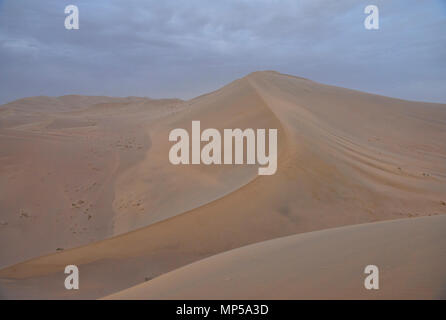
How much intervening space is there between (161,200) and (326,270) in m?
5.54

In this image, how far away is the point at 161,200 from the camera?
8172 mm

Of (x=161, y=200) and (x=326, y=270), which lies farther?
(x=161, y=200)

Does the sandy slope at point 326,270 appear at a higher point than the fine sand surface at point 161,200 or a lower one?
lower

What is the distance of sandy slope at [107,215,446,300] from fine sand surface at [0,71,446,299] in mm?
155

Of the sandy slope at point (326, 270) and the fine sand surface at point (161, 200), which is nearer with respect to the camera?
the sandy slope at point (326, 270)

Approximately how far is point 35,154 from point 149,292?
8707mm

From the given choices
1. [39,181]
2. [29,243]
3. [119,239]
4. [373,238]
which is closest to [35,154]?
[39,181]

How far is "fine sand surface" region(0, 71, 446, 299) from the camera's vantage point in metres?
6.15

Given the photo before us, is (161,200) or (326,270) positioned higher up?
(161,200)

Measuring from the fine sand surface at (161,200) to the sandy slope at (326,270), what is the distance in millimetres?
155

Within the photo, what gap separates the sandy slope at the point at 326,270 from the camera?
8.75 feet

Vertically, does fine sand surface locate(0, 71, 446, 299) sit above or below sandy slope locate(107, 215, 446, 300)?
above

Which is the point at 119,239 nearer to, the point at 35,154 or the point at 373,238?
the point at 373,238

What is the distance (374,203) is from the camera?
7707mm
